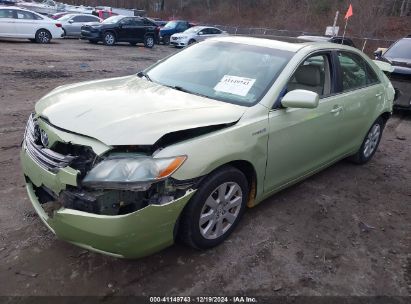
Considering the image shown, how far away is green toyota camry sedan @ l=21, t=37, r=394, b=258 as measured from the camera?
2.49 metres

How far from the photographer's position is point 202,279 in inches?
112

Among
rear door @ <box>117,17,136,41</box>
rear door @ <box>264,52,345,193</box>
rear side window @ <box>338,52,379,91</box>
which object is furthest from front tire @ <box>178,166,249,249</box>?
rear door @ <box>117,17,136,41</box>

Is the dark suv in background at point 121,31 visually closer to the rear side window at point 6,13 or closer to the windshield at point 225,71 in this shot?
the rear side window at point 6,13

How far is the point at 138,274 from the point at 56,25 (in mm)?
18057

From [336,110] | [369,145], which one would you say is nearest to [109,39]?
[369,145]

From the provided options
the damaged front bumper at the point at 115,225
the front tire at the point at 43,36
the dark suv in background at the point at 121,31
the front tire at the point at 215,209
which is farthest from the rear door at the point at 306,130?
the dark suv in background at the point at 121,31

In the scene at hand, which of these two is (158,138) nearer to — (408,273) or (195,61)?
(195,61)

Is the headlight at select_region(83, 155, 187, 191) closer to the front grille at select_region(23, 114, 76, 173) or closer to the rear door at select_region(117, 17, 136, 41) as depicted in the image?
the front grille at select_region(23, 114, 76, 173)

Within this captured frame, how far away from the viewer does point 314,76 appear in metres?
3.93

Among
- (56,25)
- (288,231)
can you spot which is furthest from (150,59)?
(288,231)

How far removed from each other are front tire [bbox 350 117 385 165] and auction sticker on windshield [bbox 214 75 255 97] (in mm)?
2417

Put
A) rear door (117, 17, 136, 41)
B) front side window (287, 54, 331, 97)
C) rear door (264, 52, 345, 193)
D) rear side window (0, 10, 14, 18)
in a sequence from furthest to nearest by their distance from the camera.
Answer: rear door (117, 17, 136, 41) < rear side window (0, 10, 14, 18) < front side window (287, 54, 331, 97) < rear door (264, 52, 345, 193)

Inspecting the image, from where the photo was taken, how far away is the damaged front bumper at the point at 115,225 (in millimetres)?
2430

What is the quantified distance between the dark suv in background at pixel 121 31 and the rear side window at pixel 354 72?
57.3ft
